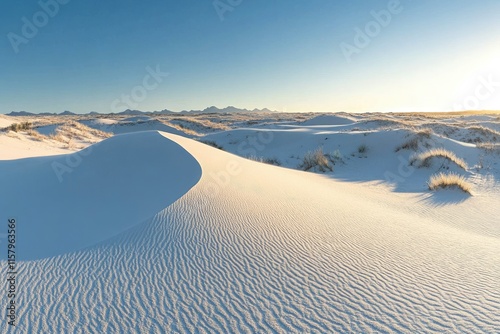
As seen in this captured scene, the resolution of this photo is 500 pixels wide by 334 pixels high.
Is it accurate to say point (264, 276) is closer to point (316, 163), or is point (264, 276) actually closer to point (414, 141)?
point (316, 163)

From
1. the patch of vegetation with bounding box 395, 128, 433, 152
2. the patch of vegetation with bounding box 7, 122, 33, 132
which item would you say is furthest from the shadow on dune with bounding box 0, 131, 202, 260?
the patch of vegetation with bounding box 395, 128, 433, 152

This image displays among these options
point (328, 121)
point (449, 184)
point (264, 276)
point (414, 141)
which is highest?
point (328, 121)

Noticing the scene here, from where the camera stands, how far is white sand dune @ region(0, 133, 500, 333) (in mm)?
2018

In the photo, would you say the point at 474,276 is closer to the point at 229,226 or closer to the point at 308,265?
the point at 308,265

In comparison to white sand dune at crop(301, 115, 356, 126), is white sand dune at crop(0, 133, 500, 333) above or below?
below

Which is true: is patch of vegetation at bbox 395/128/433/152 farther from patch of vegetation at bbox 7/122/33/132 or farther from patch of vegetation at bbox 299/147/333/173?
patch of vegetation at bbox 7/122/33/132

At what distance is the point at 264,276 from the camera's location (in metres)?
2.49

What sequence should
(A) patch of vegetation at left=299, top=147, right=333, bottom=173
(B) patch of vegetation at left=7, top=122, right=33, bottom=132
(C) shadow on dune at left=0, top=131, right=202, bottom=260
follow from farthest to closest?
(B) patch of vegetation at left=7, top=122, right=33, bottom=132
(A) patch of vegetation at left=299, top=147, right=333, bottom=173
(C) shadow on dune at left=0, top=131, right=202, bottom=260

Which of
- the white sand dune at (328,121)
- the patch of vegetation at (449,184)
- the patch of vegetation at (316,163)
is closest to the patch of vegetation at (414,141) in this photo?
the patch of vegetation at (316,163)

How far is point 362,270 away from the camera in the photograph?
2646 mm

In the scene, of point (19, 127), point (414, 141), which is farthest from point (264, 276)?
point (19, 127)

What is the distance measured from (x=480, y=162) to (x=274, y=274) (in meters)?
11.2

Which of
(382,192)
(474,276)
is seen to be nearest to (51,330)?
(474,276)

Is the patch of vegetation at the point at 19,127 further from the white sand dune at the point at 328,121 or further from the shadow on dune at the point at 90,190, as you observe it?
the white sand dune at the point at 328,121
